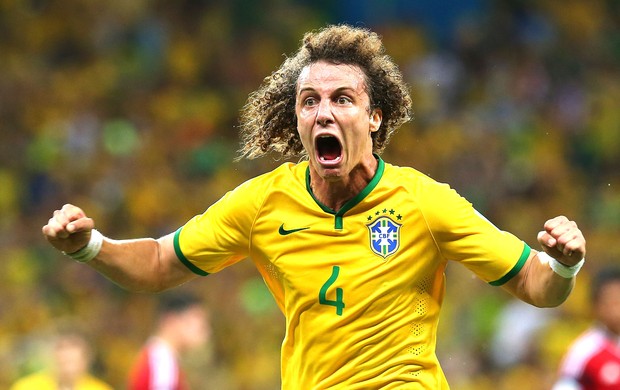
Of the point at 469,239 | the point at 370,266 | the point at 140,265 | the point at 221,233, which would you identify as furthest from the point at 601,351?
the point at 140,265

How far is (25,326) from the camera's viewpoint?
11.5 meters

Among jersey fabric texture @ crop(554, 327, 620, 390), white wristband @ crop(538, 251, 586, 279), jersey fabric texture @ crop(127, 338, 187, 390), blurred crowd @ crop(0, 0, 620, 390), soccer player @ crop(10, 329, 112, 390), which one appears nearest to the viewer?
white wristband @ crop(538, 251, 586, 279)

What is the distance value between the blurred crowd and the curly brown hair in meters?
5.83

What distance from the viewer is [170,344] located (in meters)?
7.91

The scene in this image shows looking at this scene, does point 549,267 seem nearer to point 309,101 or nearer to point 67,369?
point 309,101

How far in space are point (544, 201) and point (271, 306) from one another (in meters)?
2.93

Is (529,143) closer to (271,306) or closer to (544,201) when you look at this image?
(544,201)

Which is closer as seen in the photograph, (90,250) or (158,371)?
(90,250)

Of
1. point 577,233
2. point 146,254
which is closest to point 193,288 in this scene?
point 146,254

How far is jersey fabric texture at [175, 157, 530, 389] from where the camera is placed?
4.29 meters

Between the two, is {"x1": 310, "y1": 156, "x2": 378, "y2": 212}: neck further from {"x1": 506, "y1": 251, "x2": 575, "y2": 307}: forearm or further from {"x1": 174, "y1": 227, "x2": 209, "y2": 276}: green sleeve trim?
{"x1": 506, "y1": 251, "x2": 575, "y2": 307}: forearm

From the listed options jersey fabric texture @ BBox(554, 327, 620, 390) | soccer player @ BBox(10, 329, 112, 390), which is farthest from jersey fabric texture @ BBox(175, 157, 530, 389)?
soccer player @ BBox(10, 329, 112, 390)

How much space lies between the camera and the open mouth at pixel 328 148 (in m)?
4.43

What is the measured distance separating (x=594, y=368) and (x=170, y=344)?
2754mm
